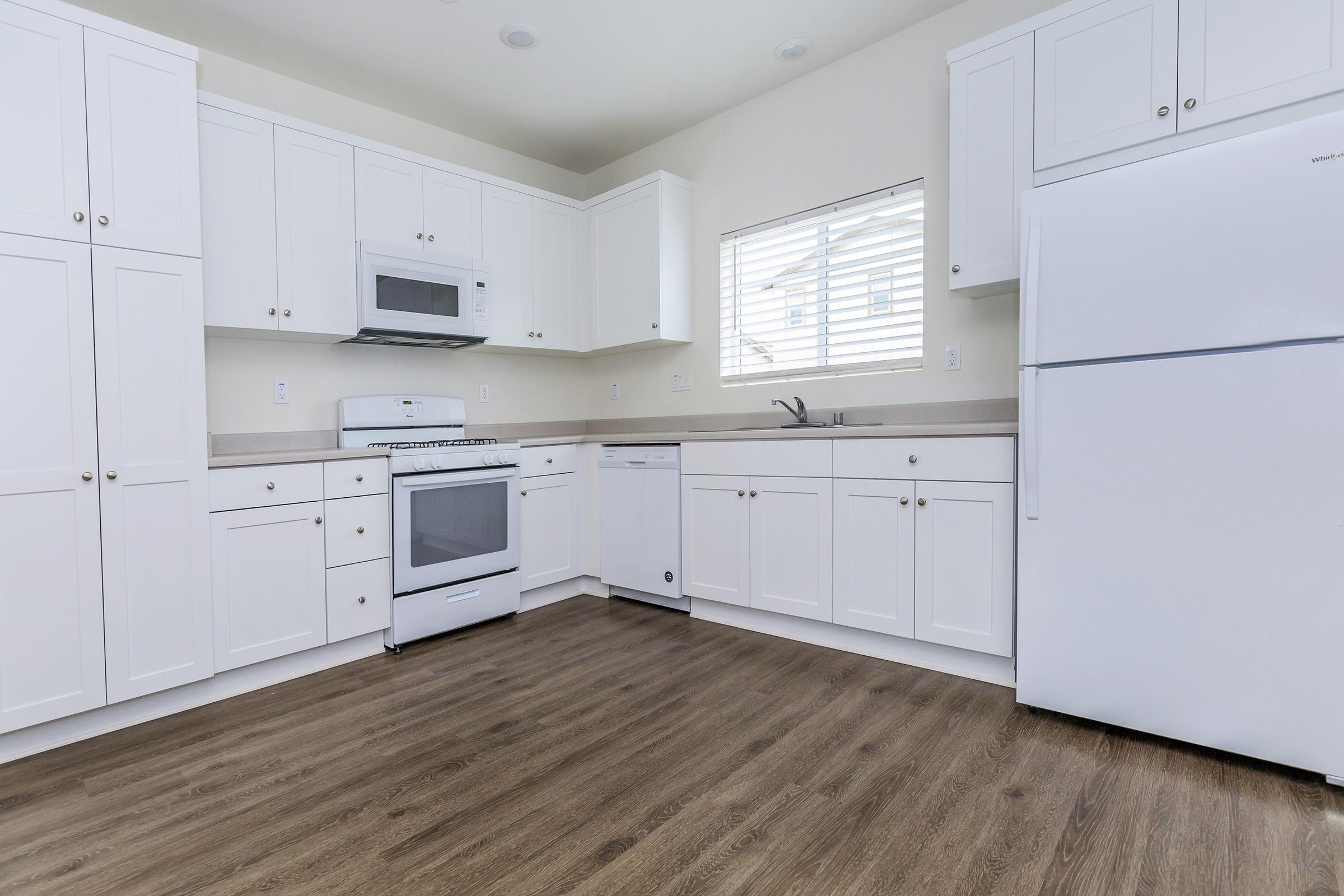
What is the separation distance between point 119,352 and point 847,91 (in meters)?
3.24

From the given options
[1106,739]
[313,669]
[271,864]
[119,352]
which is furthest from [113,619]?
[1106,739]

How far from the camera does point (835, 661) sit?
8.78 feet

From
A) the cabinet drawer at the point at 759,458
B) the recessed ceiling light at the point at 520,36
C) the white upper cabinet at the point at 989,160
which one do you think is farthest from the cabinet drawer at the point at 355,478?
the white upper cabinet at the point at 989,160

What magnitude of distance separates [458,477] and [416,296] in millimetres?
937

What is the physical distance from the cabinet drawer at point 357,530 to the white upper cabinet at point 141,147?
1100 mm

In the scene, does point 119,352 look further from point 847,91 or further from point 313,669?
point 847,91

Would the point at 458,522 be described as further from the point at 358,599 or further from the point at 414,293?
the point at 414,293

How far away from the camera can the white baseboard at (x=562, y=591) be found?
358cm

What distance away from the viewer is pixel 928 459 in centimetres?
248

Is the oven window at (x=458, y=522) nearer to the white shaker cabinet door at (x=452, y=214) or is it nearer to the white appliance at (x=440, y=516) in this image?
the white appliance at (x=440, y=516)

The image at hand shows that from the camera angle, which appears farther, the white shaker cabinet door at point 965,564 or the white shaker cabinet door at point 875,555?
the white shaker cabinet door at point 875,555

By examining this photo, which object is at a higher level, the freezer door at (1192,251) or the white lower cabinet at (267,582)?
the freezer door at (1192,251)


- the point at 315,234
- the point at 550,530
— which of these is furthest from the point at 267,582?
the point at 315,234

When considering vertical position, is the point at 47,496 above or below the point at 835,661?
above
